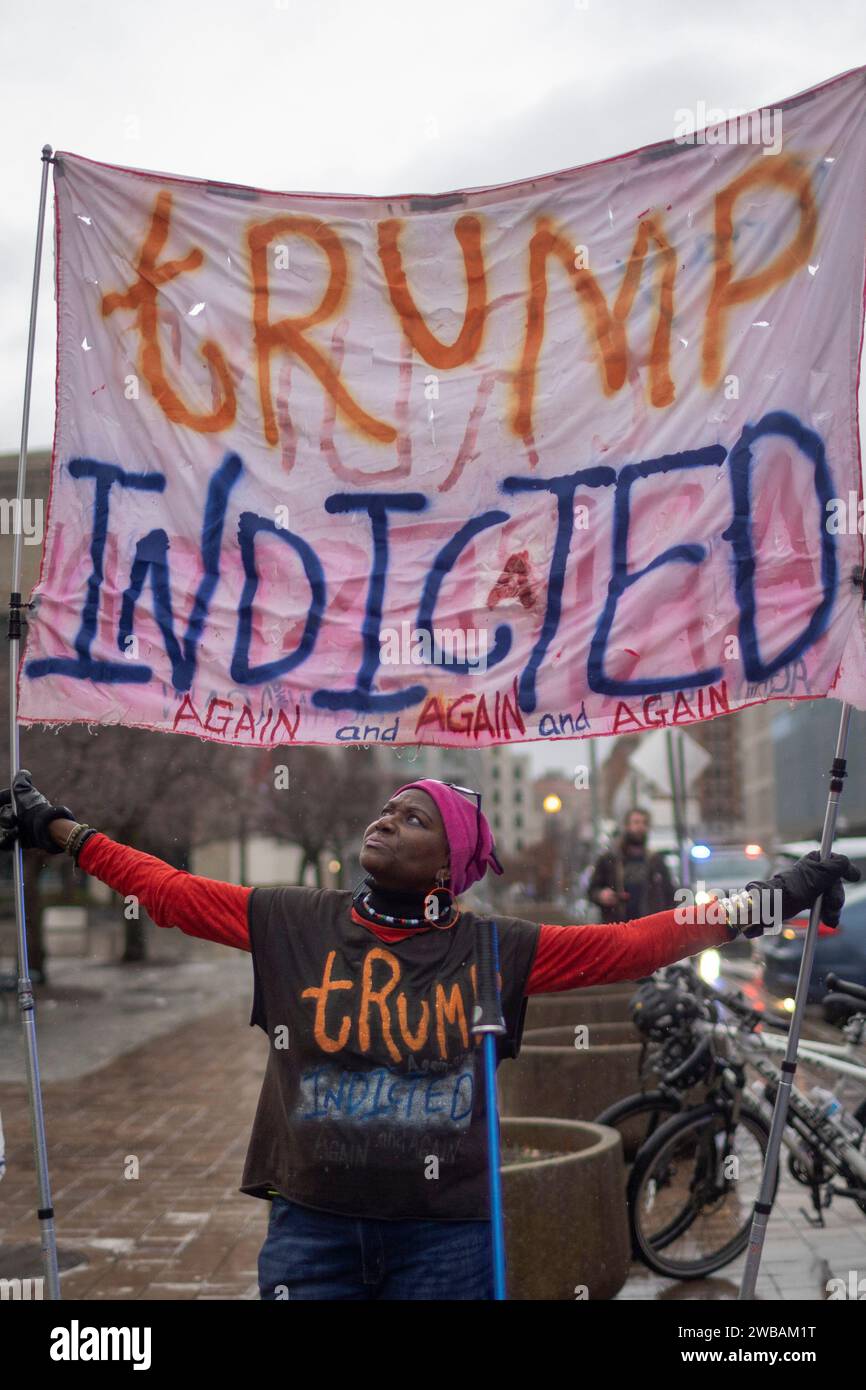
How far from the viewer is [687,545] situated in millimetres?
A: 3684

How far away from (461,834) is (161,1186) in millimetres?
5316

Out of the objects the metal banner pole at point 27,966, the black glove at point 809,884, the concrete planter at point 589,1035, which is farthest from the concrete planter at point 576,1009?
the metal banner pole at point 27,966

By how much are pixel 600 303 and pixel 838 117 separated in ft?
2.47

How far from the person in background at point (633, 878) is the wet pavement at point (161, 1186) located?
8.35 ft

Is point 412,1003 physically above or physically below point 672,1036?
above

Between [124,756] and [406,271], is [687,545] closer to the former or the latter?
[406,271]

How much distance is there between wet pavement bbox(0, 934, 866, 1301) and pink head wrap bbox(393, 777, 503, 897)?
3120mm

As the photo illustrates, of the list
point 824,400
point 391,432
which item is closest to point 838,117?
point 824,400

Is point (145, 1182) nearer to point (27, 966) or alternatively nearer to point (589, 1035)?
point (589, 1035)

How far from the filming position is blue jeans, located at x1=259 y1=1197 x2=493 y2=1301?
2.84 m

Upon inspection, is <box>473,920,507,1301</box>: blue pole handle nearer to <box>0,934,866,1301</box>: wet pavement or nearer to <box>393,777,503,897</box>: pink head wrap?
<box>393,777,503,897</box>: pink head wrap

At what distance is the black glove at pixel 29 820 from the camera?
331 centimetres

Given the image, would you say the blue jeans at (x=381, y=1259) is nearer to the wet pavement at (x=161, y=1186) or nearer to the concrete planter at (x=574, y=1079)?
the wet pavement at (x=161, y=1186)

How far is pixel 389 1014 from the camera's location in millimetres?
2920
